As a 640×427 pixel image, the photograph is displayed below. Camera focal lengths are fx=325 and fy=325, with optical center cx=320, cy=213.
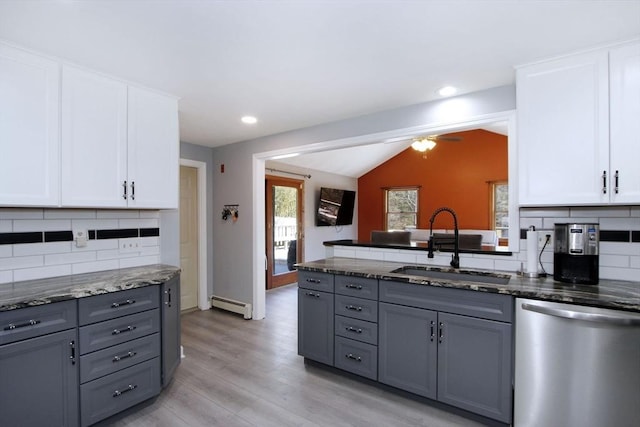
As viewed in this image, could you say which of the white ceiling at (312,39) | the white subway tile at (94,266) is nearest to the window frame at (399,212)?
the white ceiling at (312,39)

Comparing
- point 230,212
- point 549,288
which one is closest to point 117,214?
point 230,212

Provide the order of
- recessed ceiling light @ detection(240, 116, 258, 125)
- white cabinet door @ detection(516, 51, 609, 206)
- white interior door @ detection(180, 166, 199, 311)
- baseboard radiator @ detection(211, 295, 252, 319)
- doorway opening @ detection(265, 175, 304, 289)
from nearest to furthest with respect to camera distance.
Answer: white cabinet door @ detection(516, 51, 609, 206) → recessed ceiling light @ detection(240, 116, 258, 125) → baseboard radiator @ detection(211, 295, 252, 319) → white interior door @ detection(180, 166, 199, 311) → doorway opening @ detection(265, 175, 304, 289)

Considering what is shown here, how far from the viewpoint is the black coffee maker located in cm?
203

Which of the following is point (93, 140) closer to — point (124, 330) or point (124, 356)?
point (124, 330)

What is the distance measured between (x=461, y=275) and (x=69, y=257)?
9.99ft

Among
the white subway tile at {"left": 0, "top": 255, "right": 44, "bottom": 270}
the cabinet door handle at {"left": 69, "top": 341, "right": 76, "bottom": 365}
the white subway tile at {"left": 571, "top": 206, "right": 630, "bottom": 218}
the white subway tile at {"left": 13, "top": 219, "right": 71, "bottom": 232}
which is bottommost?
the cabinet door handle at {"left": 69, "top": 341, "right": 76, "bottom": 365}

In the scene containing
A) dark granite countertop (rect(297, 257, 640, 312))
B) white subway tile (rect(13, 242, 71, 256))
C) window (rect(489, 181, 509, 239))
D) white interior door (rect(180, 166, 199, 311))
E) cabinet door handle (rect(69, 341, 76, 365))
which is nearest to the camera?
dark granite countertop (rect(297, 257, 640, 312))

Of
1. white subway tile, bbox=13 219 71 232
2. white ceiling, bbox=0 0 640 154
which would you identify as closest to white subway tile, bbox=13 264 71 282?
white subway tile, bbox=13 219 71 232

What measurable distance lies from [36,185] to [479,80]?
122 inches

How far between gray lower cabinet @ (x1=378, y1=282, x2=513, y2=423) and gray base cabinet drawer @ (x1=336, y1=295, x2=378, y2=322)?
0.07 m

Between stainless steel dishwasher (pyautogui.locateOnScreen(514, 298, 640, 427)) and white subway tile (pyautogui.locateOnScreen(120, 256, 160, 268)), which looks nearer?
stainless steel dishwasher (pyautogui.locateOnScreen(514, 298, 640, 427))

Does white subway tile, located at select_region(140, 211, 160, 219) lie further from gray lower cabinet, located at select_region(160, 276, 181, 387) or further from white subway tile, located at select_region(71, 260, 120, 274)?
gray lower cabinet, located at select_region(160, 276, 181, 387)

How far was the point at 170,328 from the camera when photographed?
245 cm

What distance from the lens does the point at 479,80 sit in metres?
2.40
